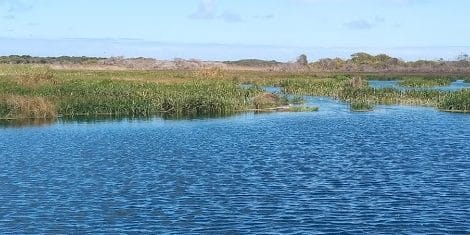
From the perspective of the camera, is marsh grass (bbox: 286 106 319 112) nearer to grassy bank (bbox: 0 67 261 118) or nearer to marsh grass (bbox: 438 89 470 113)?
grassy bank (bbox: 0 67 261 118)

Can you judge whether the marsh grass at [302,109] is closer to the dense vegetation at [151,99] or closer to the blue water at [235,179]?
the dense vegetation at [151,99]

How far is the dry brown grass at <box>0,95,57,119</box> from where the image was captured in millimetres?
46147

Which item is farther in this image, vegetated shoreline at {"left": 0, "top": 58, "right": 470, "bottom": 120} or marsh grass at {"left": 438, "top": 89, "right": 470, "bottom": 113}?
marsh grass at {"left": 438, "top": 89, "right": 470, "bottom": 113}

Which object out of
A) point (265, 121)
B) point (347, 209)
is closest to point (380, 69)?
point (265, 121)

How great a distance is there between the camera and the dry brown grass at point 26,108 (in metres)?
46.1

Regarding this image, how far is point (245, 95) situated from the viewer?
2394 inches

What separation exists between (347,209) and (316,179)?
484cm

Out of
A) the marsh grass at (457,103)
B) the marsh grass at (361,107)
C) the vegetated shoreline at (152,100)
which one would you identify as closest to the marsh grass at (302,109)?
the vegetated shoreline at (152,100)

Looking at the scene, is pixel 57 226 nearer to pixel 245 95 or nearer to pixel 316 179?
pixel 316 179

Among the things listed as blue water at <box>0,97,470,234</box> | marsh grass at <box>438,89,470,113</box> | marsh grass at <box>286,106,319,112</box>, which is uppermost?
marsh grass at <box>438,89,470,113</box>

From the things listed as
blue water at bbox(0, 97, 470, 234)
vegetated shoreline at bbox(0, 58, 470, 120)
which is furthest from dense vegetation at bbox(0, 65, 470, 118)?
blue water at bbox(0, 97, 470, 234)

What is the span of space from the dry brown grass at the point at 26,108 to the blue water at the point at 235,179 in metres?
4.83

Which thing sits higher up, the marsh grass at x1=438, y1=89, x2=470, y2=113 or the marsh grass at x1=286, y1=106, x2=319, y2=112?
the marsh grass at x1=438, y1=89, x2=470, y2=113

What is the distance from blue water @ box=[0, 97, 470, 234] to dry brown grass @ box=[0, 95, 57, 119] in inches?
190
